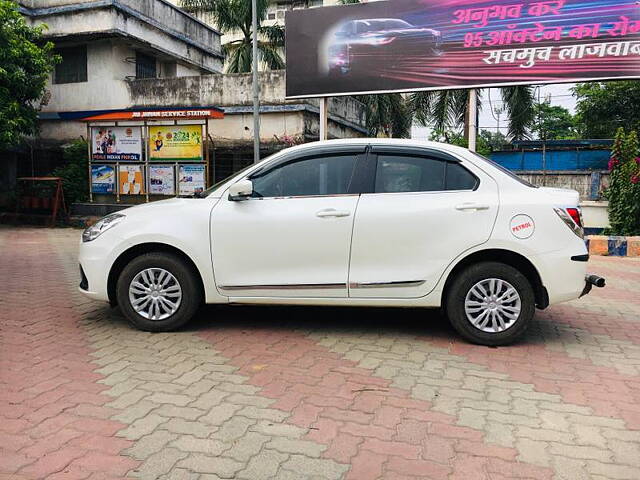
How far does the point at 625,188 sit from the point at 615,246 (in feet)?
4.91

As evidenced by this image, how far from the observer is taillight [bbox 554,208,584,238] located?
4.45m

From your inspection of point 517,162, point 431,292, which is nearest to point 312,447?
point 431,292

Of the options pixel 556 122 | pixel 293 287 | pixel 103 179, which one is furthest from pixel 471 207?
pixel 556 122

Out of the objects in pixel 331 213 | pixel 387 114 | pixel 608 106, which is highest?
pixel 608 106

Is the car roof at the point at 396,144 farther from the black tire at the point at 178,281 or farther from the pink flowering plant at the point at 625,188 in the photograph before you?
the pink flowering plant at the point at 625,188

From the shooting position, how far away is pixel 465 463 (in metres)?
2.76

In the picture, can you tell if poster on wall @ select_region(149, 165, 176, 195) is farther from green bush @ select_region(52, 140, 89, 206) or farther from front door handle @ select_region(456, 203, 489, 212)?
front door handle @ select_region(456, 203, 489, 212)

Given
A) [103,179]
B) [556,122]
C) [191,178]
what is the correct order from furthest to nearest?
1. [556,122]
2. [103,179]
3. [191,178]

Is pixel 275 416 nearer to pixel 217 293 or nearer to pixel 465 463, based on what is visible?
pixel 465 463

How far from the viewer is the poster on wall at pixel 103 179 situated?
1572 cm

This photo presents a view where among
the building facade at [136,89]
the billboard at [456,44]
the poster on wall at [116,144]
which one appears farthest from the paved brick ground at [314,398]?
the building facade at [136,89]

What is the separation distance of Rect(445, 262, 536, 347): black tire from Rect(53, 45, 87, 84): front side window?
53.9 ft

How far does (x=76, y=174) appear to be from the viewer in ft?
52.7

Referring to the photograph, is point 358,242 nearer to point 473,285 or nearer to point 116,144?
point 473,285
